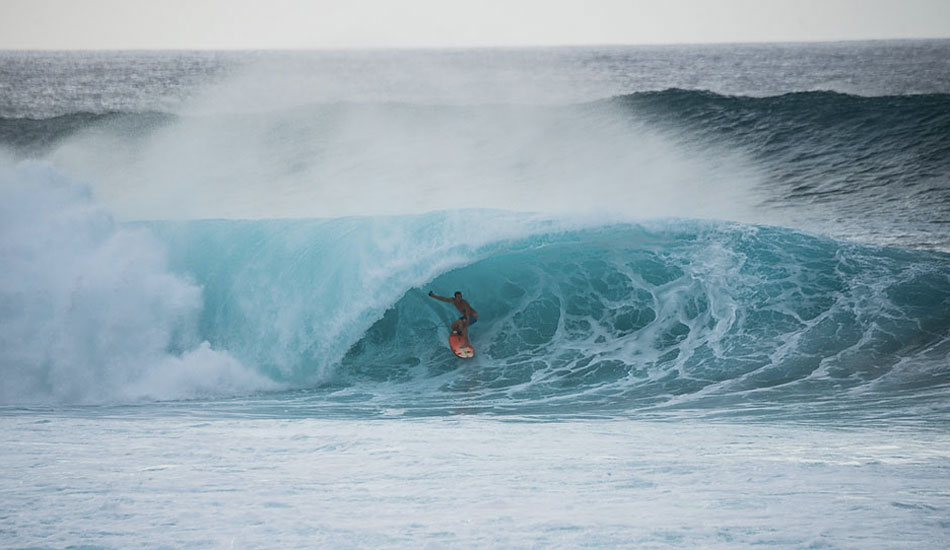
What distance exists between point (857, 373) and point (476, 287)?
349 cm

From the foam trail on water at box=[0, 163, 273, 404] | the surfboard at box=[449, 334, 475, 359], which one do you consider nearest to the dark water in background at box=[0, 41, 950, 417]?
the foam trail on water at box=[0, 163, 273, 404]

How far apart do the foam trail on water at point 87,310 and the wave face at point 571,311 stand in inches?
15.6

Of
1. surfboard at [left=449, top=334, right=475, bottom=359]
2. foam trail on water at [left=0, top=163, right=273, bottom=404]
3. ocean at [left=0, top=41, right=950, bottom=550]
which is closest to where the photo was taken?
ocean at [left=0, top=41, right=950, bottom=550]

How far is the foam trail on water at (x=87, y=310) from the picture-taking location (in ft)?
19.9

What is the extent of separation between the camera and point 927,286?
7523 mm

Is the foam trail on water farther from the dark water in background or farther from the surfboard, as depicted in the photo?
the surfboard

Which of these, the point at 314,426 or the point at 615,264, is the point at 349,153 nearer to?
the point at 615,264

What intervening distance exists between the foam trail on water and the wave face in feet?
1.30

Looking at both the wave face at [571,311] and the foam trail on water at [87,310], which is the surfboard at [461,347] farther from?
the foam trail on water at [87,310]

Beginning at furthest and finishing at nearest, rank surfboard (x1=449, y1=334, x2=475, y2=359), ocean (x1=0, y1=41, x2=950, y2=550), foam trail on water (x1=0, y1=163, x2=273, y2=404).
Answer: surfboard (x1=449, y1=334, x2=475, y2=359)
foam trail on water (x1=0, y1=163, x2=273, y2=404)
ocean (x1=0, y1=41, x2=950, y2=550)

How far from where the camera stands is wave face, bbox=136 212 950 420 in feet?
20.0

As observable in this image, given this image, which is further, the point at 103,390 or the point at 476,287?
the point at 476,287

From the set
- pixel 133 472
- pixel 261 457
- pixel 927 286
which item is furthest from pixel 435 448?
pixel 927 286

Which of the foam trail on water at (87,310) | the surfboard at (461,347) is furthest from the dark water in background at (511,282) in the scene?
the surfboard at (461,347)
